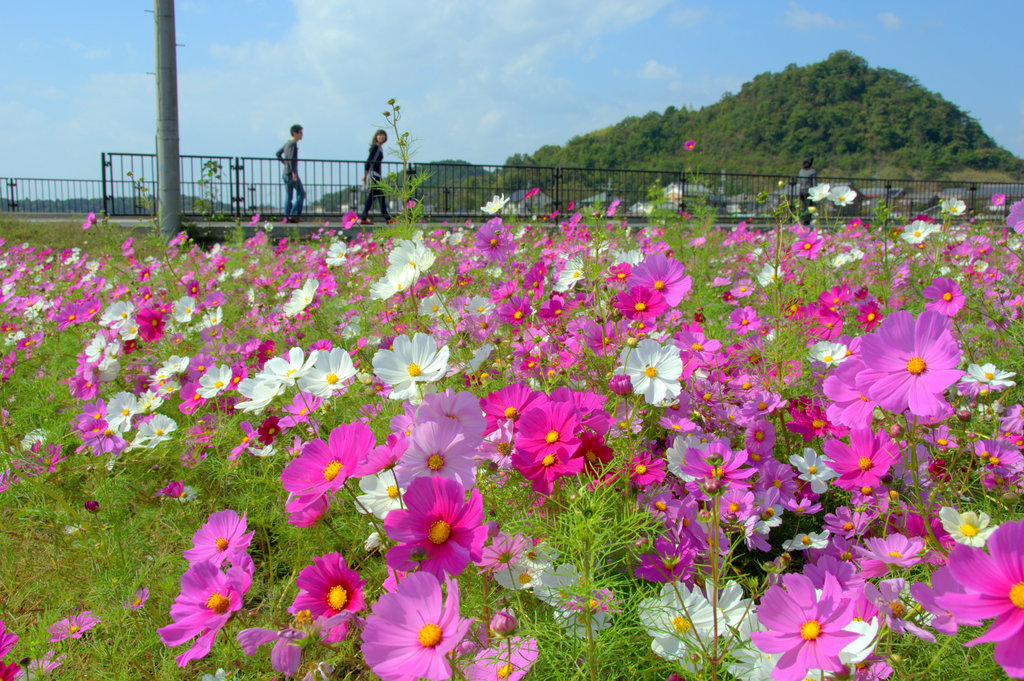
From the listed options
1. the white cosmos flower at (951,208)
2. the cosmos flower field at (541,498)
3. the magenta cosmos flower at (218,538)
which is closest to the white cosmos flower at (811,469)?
the cosmos flower field at (541,498)

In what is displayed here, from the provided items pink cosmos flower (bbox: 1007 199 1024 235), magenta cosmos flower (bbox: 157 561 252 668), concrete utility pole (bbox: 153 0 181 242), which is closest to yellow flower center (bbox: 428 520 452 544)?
magenta cosmos flower (bbox: 157 561 252 668)

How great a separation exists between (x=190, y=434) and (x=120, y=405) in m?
0.26

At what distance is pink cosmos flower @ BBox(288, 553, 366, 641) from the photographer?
2.57ft

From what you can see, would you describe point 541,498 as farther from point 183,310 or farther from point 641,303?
point 183,310

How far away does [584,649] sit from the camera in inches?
34.1

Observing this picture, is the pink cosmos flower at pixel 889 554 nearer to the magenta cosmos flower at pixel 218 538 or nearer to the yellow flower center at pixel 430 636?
the yellow flower center at pixel 430 636

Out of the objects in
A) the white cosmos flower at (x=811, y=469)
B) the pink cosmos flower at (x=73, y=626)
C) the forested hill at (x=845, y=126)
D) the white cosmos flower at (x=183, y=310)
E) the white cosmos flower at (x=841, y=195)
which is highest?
the forested hill at (x=845, y=126)

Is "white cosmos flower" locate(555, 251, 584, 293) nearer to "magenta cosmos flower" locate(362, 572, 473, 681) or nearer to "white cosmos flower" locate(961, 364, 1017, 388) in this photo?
"white cosmos flower" locate(961, 364, 1017, 388)

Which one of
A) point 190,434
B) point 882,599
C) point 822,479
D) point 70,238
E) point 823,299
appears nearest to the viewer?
point 882,599

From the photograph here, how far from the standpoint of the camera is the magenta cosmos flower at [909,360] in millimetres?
705

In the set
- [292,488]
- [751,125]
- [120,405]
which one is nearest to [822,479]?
[292,488]

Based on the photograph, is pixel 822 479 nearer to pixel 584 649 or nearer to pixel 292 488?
pixel 584 649

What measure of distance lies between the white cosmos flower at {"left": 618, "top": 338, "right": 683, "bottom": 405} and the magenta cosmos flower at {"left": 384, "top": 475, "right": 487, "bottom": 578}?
1.53 ft

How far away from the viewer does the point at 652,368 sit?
1094mm
